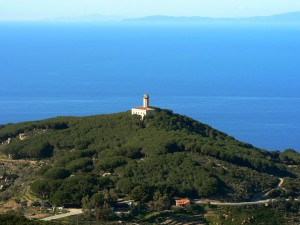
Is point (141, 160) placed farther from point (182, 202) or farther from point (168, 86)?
point (168, 86)

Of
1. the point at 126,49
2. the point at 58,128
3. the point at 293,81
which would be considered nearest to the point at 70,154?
the point at 58,128

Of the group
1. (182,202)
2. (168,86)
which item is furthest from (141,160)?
(168,86)

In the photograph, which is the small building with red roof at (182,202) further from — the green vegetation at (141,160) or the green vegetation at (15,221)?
the green vegetation at (15,221)

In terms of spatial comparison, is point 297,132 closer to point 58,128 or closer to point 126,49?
point 58,128

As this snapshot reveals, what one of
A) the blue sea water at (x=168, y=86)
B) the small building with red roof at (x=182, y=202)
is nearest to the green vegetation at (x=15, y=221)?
the small building with red roof at (x=182, y=202)

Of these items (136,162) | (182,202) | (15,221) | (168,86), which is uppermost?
(168,86)

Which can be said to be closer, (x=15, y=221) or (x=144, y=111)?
(x=15, y=221)
